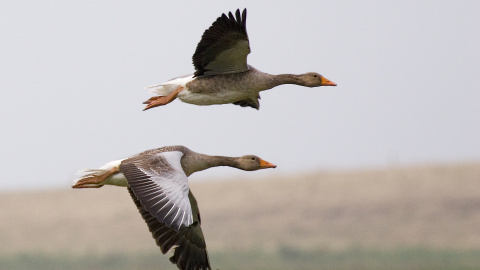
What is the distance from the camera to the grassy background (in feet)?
119

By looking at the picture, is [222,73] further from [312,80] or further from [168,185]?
[168,185]

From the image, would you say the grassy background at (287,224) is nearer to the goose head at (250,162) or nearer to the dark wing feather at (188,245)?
the goose head at (250,162)

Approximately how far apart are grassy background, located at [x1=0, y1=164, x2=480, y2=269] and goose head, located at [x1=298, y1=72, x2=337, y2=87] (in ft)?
59.5

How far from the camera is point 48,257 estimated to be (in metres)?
38.0

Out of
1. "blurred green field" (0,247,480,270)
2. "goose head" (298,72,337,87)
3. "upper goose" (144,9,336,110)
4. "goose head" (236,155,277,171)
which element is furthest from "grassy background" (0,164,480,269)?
"upper goose" (144,9,336,110)

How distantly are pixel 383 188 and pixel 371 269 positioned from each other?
14.4 m

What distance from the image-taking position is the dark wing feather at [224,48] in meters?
14.6

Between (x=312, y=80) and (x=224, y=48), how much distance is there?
1.48 m

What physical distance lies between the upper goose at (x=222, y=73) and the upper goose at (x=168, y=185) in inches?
29.1

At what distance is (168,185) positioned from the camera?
43.2 ft

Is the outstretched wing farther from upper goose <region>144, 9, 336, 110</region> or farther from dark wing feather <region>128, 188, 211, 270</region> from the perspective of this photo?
upper goose <region>144, 9, 336, 110</region>

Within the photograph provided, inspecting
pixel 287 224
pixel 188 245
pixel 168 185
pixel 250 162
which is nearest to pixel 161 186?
pixel 168 185

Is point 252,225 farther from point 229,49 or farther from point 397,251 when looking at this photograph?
point 229,49

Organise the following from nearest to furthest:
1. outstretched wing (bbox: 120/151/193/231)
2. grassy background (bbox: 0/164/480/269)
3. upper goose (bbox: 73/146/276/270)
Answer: outstretched wing (bbox: 120/151/193/231) → upper goose (bbox: 73/146/276/270) → grassy background (bbox: 0/164/480/269)
